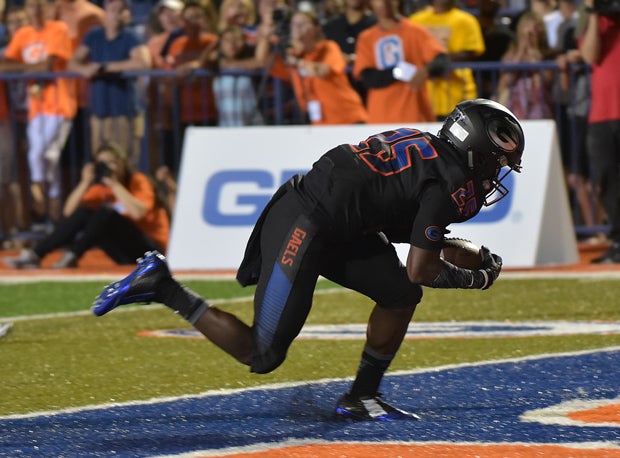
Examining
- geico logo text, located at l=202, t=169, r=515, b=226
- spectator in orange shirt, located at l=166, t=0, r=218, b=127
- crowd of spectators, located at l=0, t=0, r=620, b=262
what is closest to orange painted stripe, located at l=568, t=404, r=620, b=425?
crowd of spectators, located at l=0, t=0, r=620, b=262

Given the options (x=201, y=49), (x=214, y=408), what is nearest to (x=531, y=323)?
(x=214, y=408)

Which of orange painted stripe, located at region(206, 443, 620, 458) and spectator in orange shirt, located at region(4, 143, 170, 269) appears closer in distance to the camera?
orange painted stripe, located at region(206, 443, 620, 458)

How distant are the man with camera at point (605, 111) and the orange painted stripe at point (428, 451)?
7299 millimetres

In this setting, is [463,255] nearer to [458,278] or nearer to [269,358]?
[458,278]

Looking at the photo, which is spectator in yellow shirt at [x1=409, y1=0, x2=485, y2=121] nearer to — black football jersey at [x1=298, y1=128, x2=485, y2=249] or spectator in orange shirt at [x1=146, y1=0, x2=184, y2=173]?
spectator in orange shirt at [x1=146, y1=0, x2=184, y2=173]

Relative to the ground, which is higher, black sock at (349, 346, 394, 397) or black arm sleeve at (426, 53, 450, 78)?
black arm sleeve at (426, 53, 450, 78)

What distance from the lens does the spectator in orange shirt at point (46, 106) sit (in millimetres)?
14266

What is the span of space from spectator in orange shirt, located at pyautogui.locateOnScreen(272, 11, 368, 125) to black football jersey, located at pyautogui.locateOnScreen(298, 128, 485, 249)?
Answer: 23.7 feet

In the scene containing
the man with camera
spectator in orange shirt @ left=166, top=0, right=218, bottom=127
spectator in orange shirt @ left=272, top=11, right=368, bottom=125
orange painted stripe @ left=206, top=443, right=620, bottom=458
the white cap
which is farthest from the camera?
the white cap

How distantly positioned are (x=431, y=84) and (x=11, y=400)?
291 inches

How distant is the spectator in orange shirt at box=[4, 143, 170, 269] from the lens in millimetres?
12719

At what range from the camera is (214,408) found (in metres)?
6.22

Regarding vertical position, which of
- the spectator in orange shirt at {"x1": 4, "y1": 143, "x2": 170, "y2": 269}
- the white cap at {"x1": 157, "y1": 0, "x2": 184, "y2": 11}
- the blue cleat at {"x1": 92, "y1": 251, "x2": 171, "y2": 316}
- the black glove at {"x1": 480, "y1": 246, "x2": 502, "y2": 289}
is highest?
the white cap at {"x1": 157, "y1": 0, "x2": 184, "y2": 11}

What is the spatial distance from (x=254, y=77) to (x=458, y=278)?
329 inches
